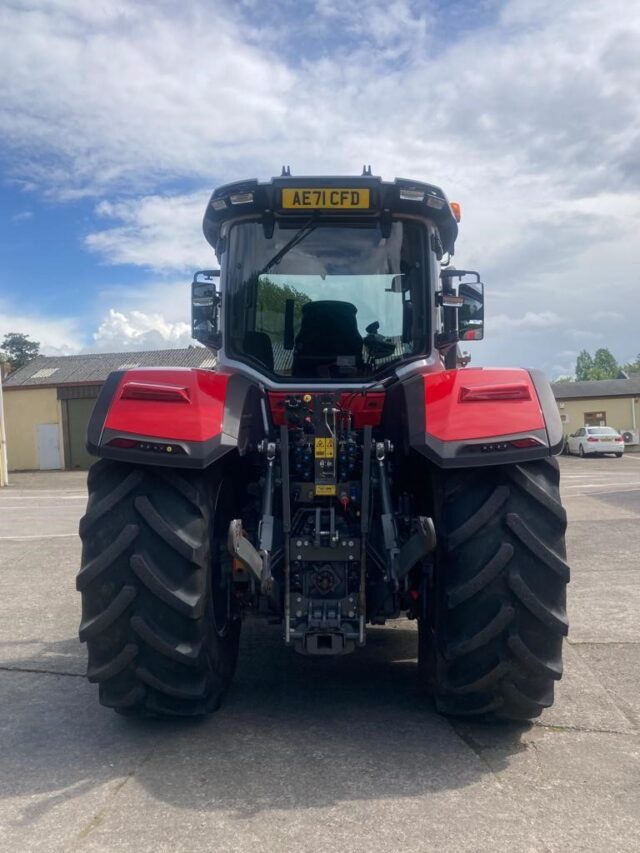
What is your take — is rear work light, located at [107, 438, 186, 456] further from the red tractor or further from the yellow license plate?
the yellow license plate

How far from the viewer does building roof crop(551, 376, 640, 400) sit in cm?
5466

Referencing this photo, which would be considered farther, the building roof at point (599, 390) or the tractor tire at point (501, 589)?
the building roof at point (599, 390)

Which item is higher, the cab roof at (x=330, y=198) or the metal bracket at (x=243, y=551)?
the cab roof at (x=330, y=198)

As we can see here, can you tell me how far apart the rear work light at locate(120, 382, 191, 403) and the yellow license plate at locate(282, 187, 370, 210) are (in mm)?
1270

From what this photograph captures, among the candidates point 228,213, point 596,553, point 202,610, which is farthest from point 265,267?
point 596,553

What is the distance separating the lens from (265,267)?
4.82m

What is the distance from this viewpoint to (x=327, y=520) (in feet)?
13.4

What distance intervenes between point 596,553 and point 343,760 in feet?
24.0

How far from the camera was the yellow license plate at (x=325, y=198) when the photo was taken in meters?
4.48

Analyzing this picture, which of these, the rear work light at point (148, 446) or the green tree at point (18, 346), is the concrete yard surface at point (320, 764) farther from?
the green tree at point (18, 346)

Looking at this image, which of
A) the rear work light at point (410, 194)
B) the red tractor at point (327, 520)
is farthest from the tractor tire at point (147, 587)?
the rear work light at point (410, 194)

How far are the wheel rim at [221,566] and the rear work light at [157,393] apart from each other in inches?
21.9

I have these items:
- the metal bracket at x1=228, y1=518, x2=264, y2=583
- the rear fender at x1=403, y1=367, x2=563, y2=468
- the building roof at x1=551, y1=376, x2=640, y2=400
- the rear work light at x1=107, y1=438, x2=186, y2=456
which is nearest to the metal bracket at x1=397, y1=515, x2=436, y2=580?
the rear fender at x1=403, y1=367, x2=563, y2=468

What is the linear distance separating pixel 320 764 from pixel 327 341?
7.55ft
